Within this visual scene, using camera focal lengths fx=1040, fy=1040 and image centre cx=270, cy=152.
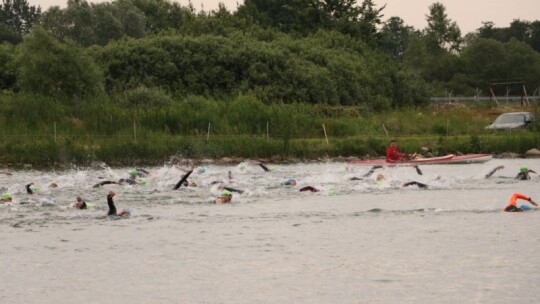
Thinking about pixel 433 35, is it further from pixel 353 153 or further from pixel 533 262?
pixel 533 262

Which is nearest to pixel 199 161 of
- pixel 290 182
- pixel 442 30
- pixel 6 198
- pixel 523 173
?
pixel 290 182

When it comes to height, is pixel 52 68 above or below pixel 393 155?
above

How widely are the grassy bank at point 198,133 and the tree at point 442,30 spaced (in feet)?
281

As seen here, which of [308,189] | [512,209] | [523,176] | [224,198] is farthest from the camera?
[523,176]

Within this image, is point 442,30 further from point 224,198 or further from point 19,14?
point 224,198

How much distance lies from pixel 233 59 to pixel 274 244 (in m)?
45.8

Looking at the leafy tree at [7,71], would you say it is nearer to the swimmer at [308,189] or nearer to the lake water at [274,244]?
the lake water at [274,244]

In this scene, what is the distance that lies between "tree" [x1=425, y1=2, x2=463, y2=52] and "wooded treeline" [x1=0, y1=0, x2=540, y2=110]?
23.6 m

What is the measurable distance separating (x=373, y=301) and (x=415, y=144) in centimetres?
3847

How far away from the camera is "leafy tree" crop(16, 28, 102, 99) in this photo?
60375 millimetres

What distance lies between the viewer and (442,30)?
151000 millimetres

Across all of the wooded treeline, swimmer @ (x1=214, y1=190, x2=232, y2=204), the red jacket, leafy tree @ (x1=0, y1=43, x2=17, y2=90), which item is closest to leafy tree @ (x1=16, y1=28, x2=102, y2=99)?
the wooded treeline

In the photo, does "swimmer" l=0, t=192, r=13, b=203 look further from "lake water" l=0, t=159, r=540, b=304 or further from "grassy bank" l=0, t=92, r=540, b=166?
"grassy bank" l=0, t=92, r=540, b=166

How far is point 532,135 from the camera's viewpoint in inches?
2416
